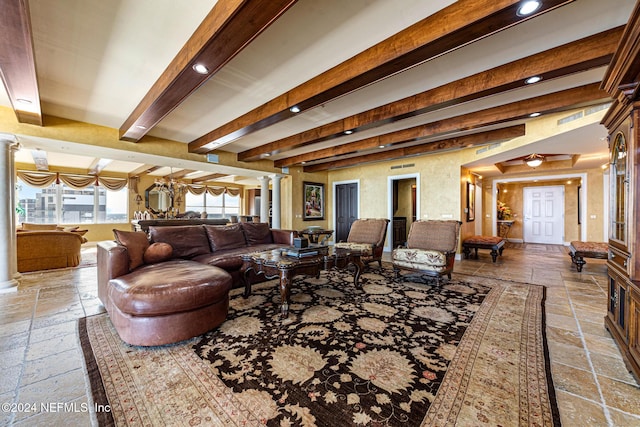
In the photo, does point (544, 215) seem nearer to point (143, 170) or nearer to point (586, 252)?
point (586, 252)

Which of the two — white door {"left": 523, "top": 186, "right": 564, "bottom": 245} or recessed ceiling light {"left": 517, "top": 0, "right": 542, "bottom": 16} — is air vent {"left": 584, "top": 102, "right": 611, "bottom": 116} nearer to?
recessed ceiling light {"left": 517, "top": 0, "right": 542, "bottom": 16}

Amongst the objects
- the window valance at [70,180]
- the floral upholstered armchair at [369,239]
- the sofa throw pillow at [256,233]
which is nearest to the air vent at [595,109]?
the floral upholstered armchair at [369,239]

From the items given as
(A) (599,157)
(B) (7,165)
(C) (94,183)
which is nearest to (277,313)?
(B) (7,165)

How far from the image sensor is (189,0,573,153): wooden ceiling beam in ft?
5.31

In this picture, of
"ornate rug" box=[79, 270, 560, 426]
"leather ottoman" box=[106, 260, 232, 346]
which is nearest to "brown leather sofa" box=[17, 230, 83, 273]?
"ornate rug" box=[79, 270, 560, 426]

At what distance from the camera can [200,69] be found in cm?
219

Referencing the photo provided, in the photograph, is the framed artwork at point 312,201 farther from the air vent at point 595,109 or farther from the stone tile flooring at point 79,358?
the air vent at point 595,109

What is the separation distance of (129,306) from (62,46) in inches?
94.2

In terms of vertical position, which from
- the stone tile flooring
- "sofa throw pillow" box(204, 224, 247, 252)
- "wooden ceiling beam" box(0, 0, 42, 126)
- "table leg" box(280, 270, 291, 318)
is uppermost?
"wooden ceiling beam" box(0, 0, 42, 126)

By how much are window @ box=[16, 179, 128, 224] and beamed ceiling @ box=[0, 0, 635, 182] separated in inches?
255

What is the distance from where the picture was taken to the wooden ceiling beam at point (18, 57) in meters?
1.62

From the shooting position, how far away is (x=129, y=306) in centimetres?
199

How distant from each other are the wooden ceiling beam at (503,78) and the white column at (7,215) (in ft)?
16.7

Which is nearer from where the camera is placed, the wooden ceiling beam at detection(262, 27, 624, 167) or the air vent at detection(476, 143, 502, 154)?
the wooden ceiling beam at detection(262, 27, 624, 167)
